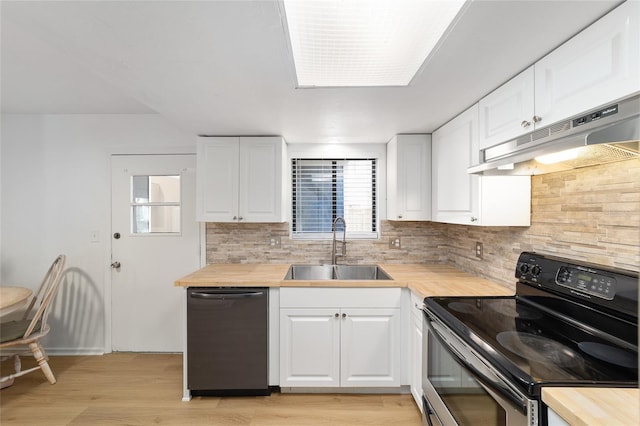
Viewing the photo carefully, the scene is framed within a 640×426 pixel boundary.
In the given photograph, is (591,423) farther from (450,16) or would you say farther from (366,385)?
(366,385)

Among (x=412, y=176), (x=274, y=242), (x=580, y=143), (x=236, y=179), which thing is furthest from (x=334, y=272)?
(x=580, y=143)

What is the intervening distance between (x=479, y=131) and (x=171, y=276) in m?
2.86

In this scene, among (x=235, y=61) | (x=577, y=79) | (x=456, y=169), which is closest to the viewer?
(x=577, y=79)

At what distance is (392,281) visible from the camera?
209cm

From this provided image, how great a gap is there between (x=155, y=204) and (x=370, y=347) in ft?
7.81

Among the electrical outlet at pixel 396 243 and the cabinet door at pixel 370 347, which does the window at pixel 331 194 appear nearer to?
the electrical outlet at pixel 396 243

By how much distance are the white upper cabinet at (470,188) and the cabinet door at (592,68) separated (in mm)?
547

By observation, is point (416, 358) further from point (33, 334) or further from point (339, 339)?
point (33, 334)

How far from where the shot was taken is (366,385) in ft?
6.89

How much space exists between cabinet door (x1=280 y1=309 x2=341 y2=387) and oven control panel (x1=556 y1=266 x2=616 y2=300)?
1356mm

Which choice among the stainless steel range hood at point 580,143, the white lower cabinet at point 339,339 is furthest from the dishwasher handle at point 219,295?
the stainless steel range hood at point 580,143

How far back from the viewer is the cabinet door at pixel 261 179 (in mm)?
2500

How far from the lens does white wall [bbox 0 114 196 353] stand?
280 cm

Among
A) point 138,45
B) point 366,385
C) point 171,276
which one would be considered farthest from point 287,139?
point 366,385
